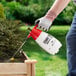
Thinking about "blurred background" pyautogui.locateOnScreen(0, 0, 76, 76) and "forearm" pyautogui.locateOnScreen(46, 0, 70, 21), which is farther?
"blurred background" pyautogui.locateOnScreen(0, 0, 76, 76)

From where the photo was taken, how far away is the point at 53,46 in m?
3.12

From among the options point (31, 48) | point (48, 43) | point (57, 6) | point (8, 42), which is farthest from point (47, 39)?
point (31, 48)

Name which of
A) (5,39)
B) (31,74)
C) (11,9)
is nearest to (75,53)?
(31,74)

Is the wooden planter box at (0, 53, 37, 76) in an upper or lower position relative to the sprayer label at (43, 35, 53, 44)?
lower

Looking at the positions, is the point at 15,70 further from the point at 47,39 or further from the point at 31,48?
the point at 31,48

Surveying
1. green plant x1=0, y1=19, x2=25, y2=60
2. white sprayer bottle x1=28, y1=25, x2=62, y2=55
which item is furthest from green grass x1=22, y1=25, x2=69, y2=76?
white sprayer bottle x1=28, y1=25, x2=62, y2=55

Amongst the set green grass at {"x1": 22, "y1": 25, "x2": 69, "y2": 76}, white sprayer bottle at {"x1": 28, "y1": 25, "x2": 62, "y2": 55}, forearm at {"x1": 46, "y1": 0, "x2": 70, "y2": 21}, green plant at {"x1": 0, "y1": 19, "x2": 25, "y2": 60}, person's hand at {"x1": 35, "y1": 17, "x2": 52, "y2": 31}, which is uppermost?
forearm at {"x1": 46, "y1": 0, "x2": 70, "y2": 21}

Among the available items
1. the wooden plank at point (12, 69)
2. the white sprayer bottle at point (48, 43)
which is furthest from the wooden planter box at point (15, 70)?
the white sprayer bottle at point (48, 43)

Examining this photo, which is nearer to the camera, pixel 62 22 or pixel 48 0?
pixel 48 0

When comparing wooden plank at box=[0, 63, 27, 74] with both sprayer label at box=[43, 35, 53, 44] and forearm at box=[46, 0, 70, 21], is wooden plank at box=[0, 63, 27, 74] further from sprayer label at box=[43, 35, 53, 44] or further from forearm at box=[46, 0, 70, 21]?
forearm at box=[46, 0, 70, 21]

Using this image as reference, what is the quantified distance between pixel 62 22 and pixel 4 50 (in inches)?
475

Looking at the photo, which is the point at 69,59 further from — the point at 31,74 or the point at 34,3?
the point at 34,3

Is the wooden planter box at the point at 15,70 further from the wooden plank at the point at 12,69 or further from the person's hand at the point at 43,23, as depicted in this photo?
the person's hand at the point at 43,23

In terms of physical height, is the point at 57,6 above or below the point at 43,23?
above
